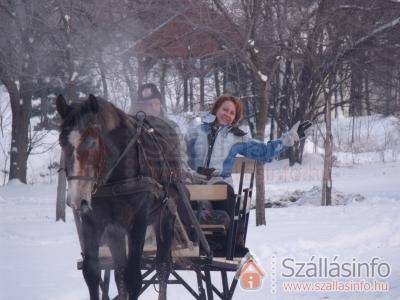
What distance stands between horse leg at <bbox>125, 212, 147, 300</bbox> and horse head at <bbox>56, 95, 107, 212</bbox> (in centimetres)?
54

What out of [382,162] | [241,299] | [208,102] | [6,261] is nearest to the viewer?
[241,299]

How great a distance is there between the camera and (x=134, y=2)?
1362 cm

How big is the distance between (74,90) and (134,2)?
192 centimetres

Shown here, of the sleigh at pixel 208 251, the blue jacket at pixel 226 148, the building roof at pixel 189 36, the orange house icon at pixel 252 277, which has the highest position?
the building roof at pixel 189 36

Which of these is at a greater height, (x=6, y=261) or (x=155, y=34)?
(x=155, y=34)

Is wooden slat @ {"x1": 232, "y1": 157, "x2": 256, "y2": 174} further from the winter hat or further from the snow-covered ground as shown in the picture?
the snow-covered ground

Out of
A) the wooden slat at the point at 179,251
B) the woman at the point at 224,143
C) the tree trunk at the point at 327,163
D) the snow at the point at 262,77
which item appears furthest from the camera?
the tree trunk at the point at 327,163

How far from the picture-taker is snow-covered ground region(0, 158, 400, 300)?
309 inches

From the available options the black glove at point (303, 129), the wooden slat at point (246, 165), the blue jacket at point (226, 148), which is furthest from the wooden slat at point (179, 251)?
the black glove at point (303, 129)

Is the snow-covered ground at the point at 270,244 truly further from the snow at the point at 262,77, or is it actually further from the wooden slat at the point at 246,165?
the snow at the point at 262,77

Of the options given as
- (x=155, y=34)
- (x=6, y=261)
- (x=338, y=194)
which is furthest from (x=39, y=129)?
(x=6, y=261)

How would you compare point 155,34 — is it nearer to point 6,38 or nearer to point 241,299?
point 6,38

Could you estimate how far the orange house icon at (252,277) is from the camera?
24.5 feet

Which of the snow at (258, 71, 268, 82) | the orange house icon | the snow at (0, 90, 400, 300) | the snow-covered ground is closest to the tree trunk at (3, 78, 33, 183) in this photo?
the snow at (0, 90, 400, 300)
